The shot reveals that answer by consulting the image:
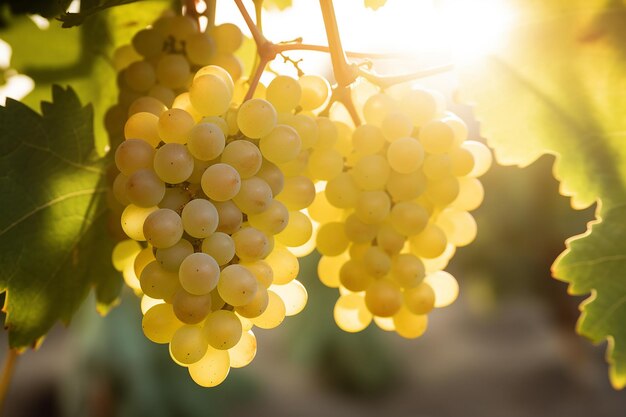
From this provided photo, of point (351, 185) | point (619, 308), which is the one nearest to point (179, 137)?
point (351, 185)

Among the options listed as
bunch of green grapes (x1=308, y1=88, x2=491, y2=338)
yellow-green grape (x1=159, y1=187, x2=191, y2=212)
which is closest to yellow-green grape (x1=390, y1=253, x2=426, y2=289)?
bunch of green grapes (x1=308, y1=88, x2=491, y2=338)

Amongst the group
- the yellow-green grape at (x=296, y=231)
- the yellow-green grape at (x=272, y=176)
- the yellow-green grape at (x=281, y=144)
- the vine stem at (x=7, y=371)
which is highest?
the yellow-green grape at (x=281, y=144)

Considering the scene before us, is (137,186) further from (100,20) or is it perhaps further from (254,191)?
(100,20)

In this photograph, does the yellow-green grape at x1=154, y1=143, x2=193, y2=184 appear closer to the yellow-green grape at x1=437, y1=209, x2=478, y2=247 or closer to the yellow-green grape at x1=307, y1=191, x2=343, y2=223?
the yellow-green grape at x1=307, y1=191, x2=343, y2=223

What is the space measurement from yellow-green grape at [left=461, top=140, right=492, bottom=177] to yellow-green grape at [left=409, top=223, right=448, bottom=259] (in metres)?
0.06

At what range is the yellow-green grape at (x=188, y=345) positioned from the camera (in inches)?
17.8

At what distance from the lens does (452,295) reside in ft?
2.11

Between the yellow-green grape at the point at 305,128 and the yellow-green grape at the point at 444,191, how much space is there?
0.41 feet

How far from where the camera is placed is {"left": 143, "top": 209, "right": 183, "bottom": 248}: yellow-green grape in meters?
0.44

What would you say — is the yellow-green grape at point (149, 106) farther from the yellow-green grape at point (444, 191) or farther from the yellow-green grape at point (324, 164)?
the yellow-green grape at point (444, 191)

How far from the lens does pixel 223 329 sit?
0.45 m

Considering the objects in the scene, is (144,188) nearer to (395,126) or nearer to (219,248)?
(219,248)

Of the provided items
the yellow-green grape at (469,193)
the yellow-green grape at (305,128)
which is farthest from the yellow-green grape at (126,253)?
the yellow-green grape at (469,193)

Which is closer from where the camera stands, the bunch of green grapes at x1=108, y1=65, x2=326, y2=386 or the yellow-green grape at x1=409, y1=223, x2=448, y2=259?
the bunch of green grapes at x1=108, y1=65, x2=326, y2=386
